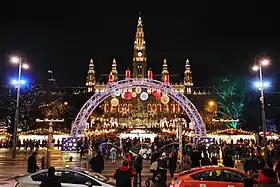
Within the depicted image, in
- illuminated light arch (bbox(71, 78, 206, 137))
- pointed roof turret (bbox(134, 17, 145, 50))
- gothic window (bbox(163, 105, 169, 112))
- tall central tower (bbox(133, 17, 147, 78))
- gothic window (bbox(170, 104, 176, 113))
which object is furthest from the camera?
pointed roof turret (bbox(134, 17, 145, 50))

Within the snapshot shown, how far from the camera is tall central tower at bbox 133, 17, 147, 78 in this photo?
12581 centimetres

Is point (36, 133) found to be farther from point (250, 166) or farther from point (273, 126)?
point (273, 126)

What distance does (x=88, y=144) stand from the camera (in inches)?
1275

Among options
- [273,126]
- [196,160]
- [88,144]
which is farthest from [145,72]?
[196,160]

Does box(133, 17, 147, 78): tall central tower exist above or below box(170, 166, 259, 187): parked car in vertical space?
above

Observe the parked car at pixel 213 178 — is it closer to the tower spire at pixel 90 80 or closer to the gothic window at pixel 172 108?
the gothic window at pixel 172 108

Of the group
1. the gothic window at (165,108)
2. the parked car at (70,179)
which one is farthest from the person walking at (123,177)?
the gothic window at (165,108)

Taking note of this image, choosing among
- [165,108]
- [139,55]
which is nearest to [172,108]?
[165,108]

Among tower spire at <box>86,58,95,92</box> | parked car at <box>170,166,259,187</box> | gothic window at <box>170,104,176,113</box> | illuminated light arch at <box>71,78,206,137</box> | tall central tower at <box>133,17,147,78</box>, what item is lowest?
parked car at <box>170,166,259,187</box>

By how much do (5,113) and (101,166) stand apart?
37.9 meters

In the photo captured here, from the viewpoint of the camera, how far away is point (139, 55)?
415ft

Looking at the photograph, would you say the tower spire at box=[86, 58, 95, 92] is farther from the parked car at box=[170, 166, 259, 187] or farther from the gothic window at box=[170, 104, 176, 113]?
the parked car at box=[170, 166, 259, 187]

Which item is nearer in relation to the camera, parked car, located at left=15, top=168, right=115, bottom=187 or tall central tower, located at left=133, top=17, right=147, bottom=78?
parked car, located at left=15, top=168, right=115, bottom=187

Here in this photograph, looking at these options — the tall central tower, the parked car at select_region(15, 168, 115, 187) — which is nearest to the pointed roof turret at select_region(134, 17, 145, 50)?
the tall central tower
